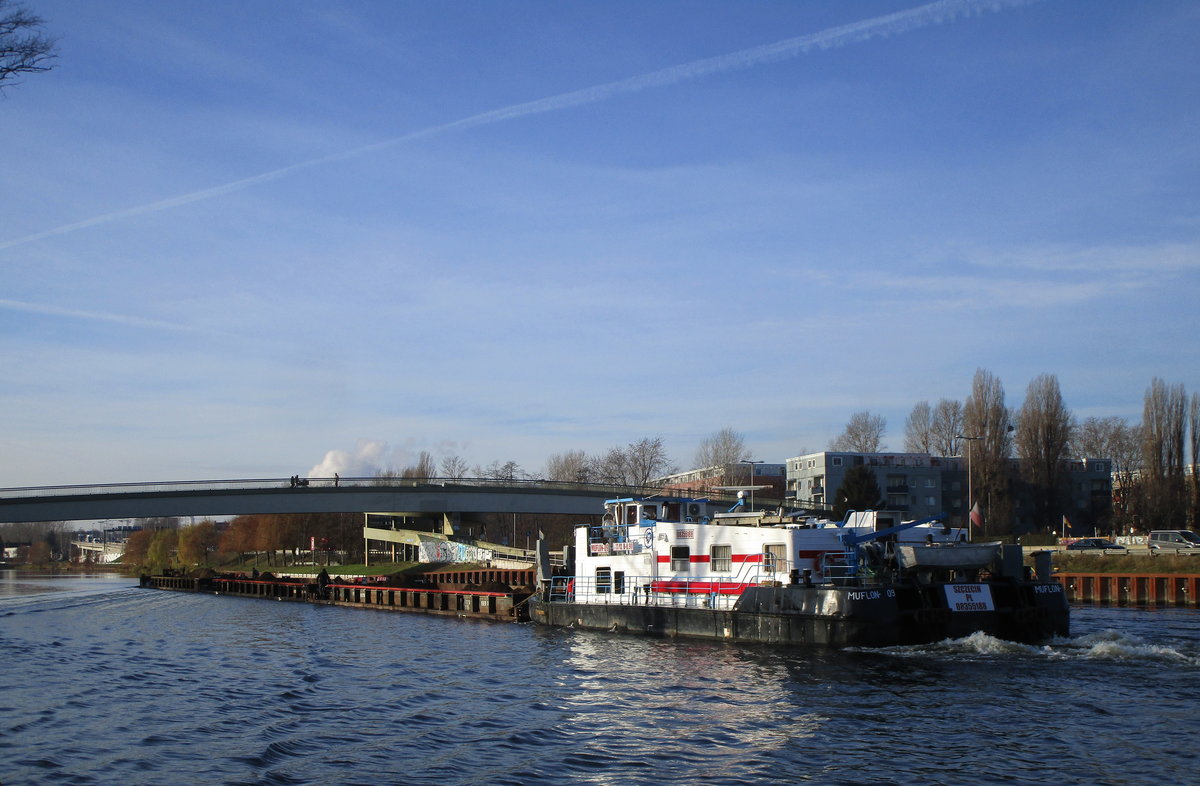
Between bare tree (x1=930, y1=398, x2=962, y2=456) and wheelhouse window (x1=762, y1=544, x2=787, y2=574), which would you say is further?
bare tree (x1=930, y1=398, x2=962, y2=456)

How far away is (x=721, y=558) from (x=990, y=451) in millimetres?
68463

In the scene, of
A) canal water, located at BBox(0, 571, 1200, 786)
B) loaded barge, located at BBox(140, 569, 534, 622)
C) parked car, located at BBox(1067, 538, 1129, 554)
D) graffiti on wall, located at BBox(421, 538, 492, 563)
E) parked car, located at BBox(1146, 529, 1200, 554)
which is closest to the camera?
canal water, located at BBox(0, 571, 1200, 786)

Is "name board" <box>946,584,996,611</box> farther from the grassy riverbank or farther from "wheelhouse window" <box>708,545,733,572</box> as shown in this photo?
the grassy riverbank

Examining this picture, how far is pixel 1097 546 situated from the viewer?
70.8m

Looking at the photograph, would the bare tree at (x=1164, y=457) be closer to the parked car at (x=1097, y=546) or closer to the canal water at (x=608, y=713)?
the parked car at (x=1097, y=546)

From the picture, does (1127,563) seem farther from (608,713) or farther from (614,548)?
(608,713)

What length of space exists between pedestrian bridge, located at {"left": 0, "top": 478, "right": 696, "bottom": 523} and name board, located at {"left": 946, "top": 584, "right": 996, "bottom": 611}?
2196 inches

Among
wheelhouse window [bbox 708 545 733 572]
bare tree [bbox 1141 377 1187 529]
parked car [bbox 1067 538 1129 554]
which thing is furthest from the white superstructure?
bare tree [bbox 1141 377 1187 529]

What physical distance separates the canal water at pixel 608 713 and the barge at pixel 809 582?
2.88 ft

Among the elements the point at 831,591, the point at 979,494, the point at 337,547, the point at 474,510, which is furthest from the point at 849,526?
the point at 337,547

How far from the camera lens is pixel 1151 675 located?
26625 millimetres

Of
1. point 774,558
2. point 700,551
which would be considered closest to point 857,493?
point 700,551

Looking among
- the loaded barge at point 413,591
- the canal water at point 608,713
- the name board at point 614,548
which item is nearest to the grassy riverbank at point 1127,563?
the canal water at point 608,713

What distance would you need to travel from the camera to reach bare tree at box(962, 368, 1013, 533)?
3748 inches
